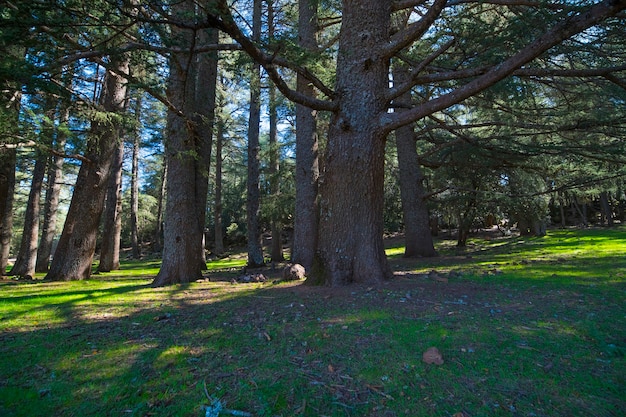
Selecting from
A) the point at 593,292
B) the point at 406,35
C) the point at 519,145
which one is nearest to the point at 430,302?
the point at 593,292

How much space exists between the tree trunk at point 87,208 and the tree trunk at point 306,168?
483cm

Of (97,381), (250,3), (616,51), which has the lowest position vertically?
(97,381)

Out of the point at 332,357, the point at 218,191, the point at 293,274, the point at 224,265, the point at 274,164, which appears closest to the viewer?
the point at 332,357

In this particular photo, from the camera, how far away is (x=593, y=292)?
4.20 metres

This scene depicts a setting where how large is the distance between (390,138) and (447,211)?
412cm

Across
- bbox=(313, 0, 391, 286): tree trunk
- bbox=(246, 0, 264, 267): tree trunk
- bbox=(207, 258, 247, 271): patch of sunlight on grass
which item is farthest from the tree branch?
bbox=(207, 258, 247, 271): patch of sunlight on grass

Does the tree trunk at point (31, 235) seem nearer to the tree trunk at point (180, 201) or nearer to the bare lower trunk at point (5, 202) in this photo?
the bare lower trunk at point (5, 202)

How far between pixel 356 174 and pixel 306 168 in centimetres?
453

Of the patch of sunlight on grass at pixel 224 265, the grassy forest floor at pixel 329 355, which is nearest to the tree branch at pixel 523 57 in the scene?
the grassy forest floor at pixel 329 355

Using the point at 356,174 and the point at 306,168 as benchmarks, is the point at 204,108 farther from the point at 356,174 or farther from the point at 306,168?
the point at 356,174

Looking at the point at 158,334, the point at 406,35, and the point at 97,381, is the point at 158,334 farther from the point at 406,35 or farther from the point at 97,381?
the point at 406,35

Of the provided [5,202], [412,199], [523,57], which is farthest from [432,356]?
[5,202]

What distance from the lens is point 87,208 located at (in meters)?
9.02

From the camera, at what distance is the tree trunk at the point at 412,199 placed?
421 inches
